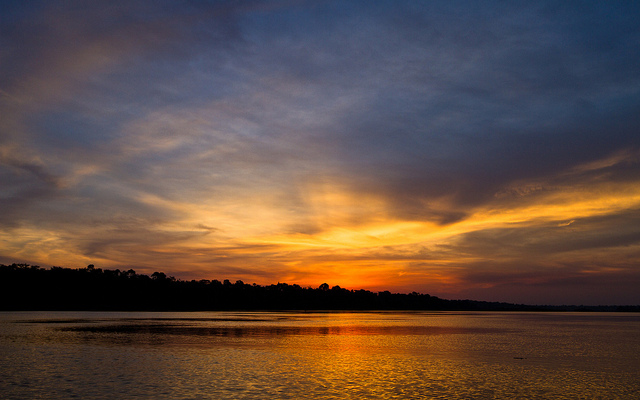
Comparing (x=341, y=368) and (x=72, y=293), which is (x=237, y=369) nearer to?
(x=341, y=368)

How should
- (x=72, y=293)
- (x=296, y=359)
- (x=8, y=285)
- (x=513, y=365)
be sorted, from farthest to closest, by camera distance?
1. (x=72, y=293)
2. (x=8, y=285)
3. (x=296, y=359)
4. (x=513, y=365)

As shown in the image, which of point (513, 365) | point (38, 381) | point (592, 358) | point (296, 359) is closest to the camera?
point (38, 381)

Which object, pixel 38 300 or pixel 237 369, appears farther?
pixel 38 300

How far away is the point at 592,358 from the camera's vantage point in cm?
3688

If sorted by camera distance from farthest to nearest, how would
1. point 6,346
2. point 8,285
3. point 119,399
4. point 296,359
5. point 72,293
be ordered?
point 72,293
point 8,285
point 6,346
point 296,359
point 119,399

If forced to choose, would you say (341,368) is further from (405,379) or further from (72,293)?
(72,293)

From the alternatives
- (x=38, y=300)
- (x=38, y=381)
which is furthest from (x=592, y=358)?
(x=38, y=300)

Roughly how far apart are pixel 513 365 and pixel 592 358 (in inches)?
355

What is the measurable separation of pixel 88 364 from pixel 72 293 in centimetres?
16884

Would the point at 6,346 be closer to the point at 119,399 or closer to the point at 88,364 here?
the point at 88,364

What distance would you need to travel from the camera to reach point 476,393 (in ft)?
74.4

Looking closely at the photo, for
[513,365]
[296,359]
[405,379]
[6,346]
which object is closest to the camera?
[405,379]

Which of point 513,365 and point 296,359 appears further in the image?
point 296,359

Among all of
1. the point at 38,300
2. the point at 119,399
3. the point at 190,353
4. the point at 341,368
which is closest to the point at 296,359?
the point at 341,368
